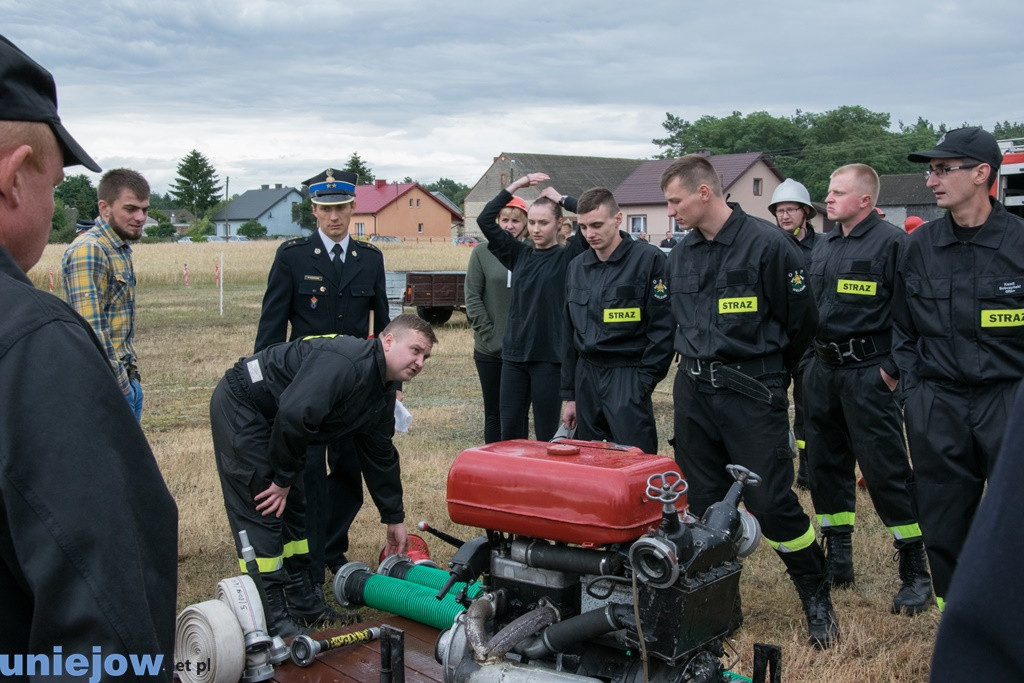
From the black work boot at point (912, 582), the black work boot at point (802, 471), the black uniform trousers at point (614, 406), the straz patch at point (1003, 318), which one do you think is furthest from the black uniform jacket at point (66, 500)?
the black work boot at point (802, 471)

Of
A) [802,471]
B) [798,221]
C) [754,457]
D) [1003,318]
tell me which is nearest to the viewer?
[1003,318]

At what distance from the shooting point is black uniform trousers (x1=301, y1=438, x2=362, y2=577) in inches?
193

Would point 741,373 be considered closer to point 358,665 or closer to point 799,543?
point 799,543

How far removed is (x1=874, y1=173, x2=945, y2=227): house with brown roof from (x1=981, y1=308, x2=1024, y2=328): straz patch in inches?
2192

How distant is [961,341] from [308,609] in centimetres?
331

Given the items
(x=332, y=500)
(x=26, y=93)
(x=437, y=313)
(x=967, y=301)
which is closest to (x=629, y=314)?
(x=967, y=301)

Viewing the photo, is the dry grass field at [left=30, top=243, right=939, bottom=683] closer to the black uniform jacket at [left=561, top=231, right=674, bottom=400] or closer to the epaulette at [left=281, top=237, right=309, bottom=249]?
the black uniform jacket at [left=561, top=231, right=674, bottom=400]

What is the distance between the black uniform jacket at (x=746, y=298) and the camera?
13.7 feet

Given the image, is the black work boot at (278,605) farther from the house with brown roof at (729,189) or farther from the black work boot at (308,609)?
the house with brown roof at (729,189)

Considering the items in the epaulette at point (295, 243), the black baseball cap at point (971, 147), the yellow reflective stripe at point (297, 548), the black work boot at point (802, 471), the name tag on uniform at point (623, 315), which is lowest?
the black work boot at point (802, 471)

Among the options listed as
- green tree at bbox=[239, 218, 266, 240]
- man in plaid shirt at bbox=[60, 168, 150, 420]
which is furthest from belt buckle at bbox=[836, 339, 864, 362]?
green tree at bbox=[239, 218, 266, 240]

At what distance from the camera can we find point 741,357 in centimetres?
415

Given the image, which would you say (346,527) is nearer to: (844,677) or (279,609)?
(279,609)

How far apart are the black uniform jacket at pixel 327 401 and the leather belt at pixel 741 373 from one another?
1.48 meters
